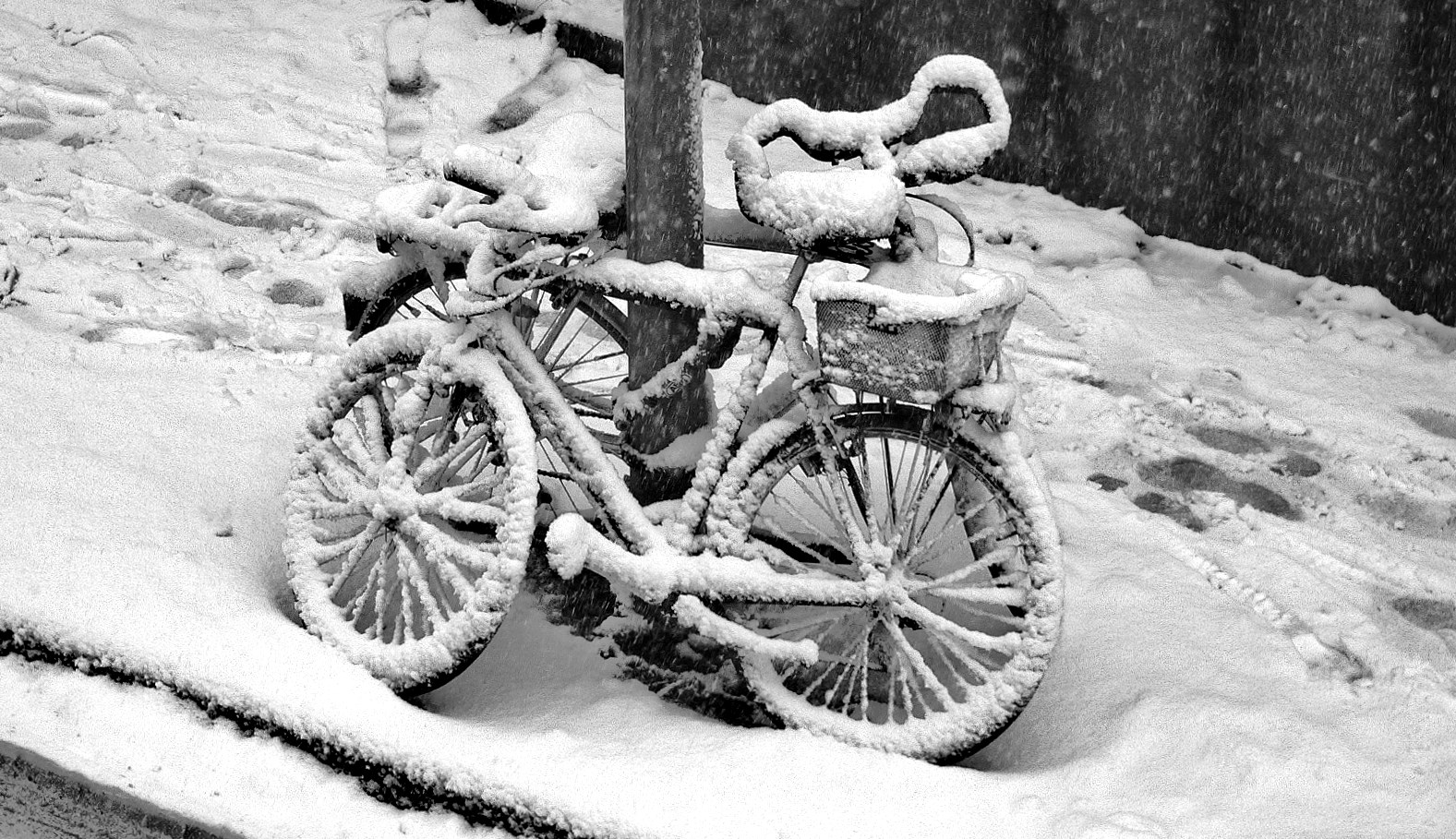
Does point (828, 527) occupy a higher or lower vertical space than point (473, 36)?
lower

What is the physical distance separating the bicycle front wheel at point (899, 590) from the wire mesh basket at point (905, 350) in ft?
0.52

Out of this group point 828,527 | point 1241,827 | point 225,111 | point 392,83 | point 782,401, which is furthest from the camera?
point 392,83

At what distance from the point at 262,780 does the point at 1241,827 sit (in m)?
2.37

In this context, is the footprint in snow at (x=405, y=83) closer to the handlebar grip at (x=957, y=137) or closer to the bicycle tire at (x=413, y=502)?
the bicycle tire at (x=413, y=502)

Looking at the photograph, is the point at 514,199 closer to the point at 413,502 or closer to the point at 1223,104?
the point at 413,502

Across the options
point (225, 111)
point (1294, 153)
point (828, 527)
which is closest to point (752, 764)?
point (828, 527)

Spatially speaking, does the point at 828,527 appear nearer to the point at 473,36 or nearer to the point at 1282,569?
the point at 1282,569

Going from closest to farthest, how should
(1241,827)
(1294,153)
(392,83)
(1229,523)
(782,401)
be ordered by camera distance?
(1241,827) → (782,401) → (1229,523) → (1294,153) → (392,83)

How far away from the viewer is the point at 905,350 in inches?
122

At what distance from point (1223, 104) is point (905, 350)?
3.63 m

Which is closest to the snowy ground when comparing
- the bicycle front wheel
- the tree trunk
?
the bicycle front wheel

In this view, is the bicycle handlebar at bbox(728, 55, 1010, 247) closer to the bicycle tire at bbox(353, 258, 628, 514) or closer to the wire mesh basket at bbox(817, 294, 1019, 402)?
the wire mesh basket at bbox(817, 294, 1019, 402)

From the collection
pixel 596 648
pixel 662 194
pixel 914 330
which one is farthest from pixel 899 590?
pixel 662 194

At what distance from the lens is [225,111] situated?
709 centimetres
